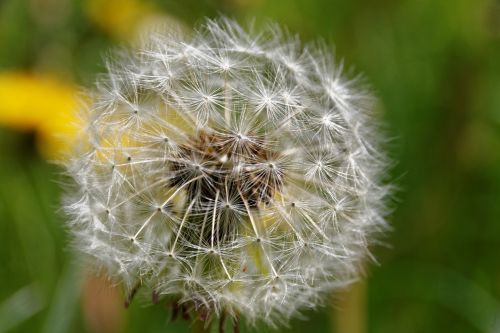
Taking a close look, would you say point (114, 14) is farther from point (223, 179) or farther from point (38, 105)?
point (223, 179)

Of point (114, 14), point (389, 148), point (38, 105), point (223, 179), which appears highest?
point (114, 14)

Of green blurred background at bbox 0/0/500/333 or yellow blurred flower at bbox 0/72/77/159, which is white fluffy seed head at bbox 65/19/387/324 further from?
yellow blurred flower at bbox 0/72/77/159

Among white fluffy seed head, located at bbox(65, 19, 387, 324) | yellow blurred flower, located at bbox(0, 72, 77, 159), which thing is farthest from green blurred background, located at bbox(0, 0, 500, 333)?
white fluffy seed head, located at bbox(65, 19, 387, 324)

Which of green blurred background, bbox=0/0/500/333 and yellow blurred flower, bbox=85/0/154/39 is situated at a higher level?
yellow blurred flower, bbox=85/0/154/39

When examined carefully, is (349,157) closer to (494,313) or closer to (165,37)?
(165,37)

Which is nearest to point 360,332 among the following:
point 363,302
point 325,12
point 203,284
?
point 363,302

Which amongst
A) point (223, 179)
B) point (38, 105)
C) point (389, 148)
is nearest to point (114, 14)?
point (38, 105)

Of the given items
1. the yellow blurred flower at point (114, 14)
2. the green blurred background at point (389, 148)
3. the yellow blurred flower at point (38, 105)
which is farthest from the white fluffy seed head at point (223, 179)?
the yellow blurred flower at point (114, 14)
